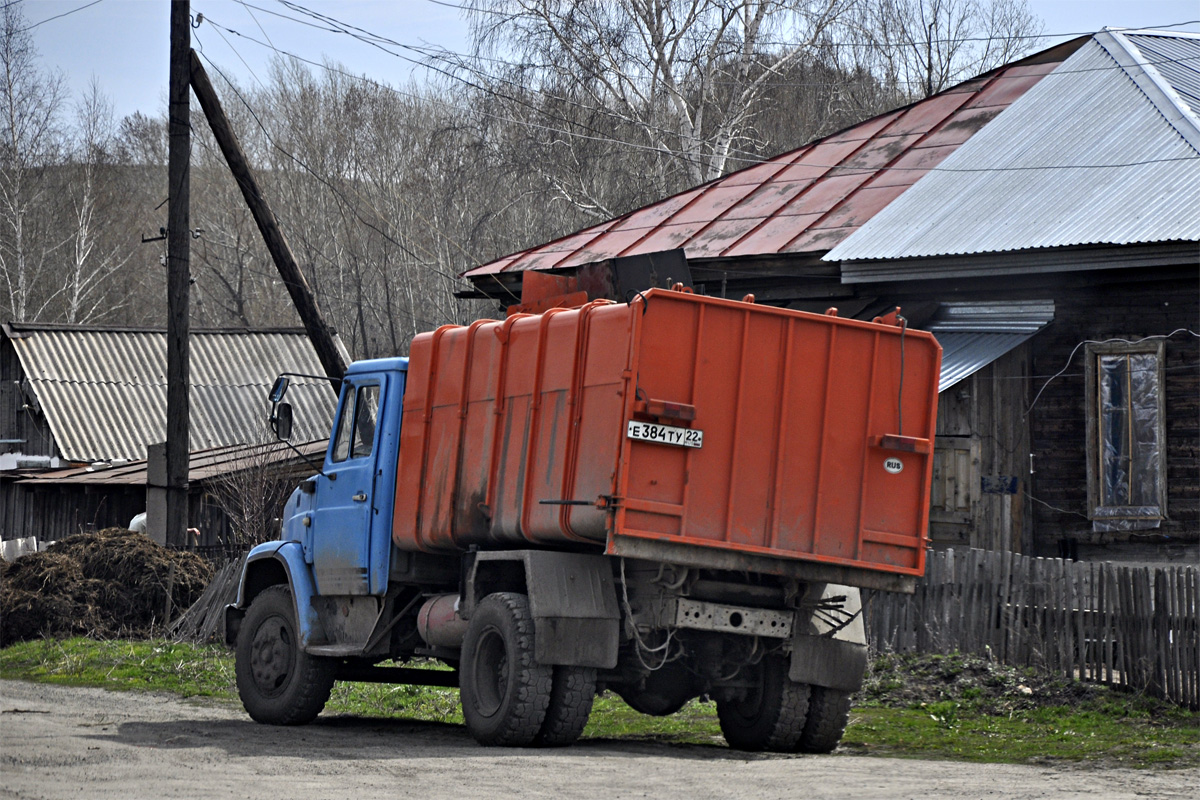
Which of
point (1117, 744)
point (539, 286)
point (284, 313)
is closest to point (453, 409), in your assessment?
point (539, 286)

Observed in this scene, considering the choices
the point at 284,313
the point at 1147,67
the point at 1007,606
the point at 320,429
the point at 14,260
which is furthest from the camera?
the point at 284,313

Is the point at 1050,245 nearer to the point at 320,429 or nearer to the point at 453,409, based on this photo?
the point at 453,409

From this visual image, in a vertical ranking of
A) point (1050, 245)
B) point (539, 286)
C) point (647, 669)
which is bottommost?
point (647, 669)

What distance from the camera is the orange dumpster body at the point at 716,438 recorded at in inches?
335

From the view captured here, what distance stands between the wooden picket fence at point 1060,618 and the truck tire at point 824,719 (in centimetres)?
337

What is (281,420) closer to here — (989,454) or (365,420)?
(365,420)

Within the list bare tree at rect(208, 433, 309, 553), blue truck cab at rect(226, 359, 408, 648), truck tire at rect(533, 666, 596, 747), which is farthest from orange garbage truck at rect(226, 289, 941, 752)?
bare tree at rect(208, 433, 309, 553)

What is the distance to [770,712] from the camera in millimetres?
9531

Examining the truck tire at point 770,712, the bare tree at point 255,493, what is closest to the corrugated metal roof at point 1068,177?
the truck tire at point 770,712

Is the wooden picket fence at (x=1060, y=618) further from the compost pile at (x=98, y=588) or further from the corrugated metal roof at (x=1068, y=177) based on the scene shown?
the compost pile at (x=98, y=588)

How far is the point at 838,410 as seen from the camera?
356 inches

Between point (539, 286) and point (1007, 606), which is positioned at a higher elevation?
point (539, 286)

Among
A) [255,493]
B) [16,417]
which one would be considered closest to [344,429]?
[255,493]

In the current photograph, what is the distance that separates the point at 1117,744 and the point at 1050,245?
22.2ft
